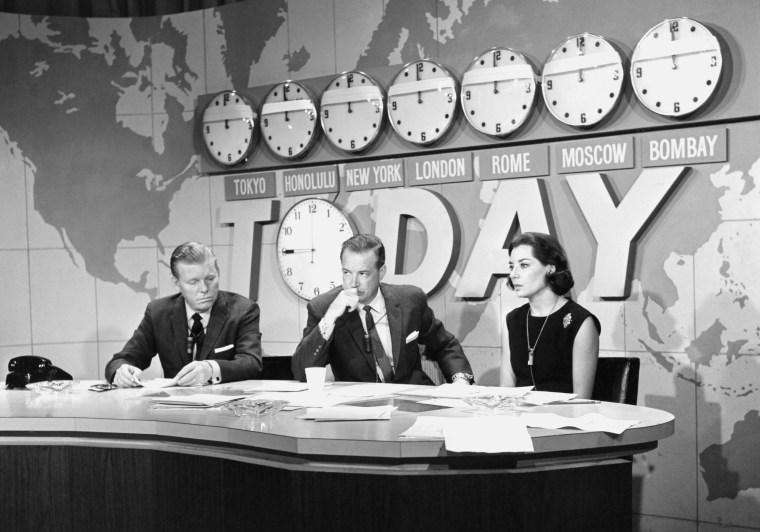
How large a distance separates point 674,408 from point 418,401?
79.2 inches

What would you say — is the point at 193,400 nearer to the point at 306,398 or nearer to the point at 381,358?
the point at 306,398

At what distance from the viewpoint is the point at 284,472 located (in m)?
2.80

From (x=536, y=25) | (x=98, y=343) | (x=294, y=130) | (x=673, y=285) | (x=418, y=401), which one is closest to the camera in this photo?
(x=418, y=401)

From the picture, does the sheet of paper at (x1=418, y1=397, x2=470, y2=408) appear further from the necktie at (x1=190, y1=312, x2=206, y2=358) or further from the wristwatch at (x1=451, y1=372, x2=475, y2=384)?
the necktie at (x1=190, y1=312, x2=206, y2=358)

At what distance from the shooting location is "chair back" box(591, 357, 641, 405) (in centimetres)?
352

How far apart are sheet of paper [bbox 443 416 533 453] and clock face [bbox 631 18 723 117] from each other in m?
2.45

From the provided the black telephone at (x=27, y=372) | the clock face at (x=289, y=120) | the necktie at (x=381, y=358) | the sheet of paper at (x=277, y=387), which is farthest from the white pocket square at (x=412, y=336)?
the clock face at (x=289, y=120)

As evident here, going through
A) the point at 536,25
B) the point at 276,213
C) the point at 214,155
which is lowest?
the point at 276,213

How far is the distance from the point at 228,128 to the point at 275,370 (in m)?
2.12

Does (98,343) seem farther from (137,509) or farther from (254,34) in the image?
(137,509)

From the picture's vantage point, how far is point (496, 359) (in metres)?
5.02

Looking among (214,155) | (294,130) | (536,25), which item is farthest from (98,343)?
(536,25)

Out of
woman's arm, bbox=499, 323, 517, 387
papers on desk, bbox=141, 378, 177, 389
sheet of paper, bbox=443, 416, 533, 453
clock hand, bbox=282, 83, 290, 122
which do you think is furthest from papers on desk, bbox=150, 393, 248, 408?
clock hand, bbox=282, 83, 290, 122

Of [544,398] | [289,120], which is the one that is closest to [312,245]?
[289,120]
